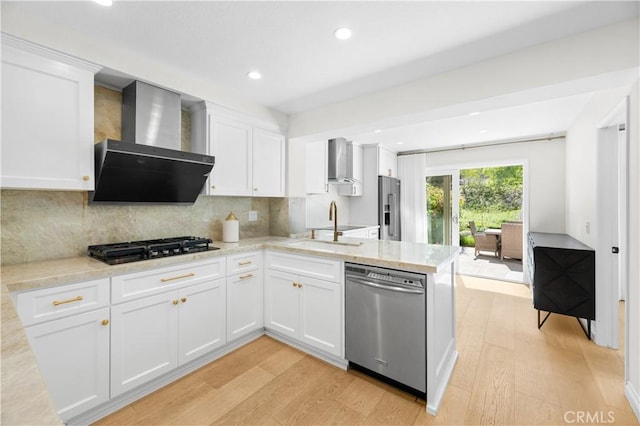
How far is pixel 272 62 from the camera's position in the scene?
2.16m

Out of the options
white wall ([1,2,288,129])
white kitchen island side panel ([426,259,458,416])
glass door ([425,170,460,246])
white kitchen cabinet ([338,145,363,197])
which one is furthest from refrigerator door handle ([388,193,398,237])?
white wall ([1,2,288,129])

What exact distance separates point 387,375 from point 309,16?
2391mm

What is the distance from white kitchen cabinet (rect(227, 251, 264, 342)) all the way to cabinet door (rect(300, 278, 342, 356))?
508 mm

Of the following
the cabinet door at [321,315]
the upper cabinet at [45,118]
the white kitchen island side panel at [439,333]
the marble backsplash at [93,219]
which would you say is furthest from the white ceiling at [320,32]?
the cabinet door at [321,315]

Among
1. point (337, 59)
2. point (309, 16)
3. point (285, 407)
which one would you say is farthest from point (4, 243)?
point (337, 59)

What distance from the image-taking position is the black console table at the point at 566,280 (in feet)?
8.86

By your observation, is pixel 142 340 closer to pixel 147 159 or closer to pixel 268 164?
pixel 147 159

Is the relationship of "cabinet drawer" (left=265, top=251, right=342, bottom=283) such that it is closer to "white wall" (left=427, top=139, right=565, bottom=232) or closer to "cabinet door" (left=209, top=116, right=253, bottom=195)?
"cabinet door" (left=209, top=116, right=253, bottom=195)

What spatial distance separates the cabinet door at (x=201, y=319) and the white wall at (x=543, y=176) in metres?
4.78

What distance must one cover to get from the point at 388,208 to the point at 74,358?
15.1ft

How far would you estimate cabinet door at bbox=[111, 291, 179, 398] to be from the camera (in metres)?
1.82

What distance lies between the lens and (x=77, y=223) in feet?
6.93

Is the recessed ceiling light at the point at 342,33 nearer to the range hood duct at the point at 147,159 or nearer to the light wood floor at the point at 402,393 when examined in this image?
the range hood duct at the point at 147,159

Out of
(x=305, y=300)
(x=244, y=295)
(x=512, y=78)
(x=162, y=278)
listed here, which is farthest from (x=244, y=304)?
(x=512, y=78)
